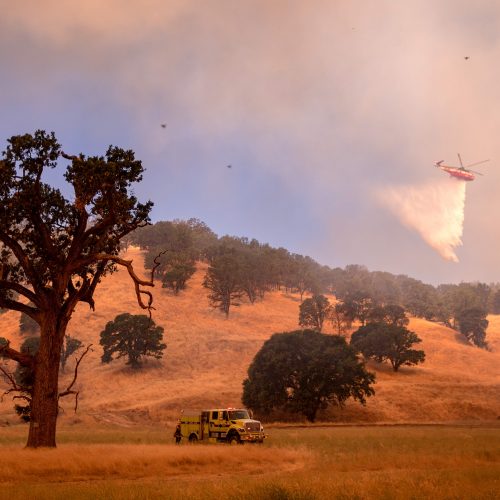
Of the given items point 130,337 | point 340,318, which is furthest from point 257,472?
point 340,318

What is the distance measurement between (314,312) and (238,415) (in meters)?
82.1

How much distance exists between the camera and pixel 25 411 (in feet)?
87.6

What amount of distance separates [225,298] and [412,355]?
49.9 m

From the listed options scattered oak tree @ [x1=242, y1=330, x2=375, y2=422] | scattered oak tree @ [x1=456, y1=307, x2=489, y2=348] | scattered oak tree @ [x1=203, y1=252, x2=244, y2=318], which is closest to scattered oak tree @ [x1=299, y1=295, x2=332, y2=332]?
scattered oak tree @ [x1=203, y1=252, x2=244, y2=318]

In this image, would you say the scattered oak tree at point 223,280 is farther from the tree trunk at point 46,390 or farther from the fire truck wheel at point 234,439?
the tree trunk at point 46,390

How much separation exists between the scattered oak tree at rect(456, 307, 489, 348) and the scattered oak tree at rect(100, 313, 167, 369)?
7882cm

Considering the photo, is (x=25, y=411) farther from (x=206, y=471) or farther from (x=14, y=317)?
(x=14, y=317)

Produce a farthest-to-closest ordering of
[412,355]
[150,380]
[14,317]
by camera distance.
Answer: [14,317] → [412,355] → [150,380]

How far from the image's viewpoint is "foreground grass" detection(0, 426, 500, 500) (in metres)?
13.9

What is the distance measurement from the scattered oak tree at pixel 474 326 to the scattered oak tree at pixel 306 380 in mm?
74217

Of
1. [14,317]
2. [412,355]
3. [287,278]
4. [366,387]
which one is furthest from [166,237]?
A: [366,387]

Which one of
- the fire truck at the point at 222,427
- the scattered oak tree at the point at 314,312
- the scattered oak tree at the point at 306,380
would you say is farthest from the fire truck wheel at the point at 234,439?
the scattered oak tree at the point at 314,312

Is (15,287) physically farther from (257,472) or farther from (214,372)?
(214,372)

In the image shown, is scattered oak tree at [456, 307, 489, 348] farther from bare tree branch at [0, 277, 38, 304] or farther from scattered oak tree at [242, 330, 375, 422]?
bare tree branch at [0, 277, 38, 304]
